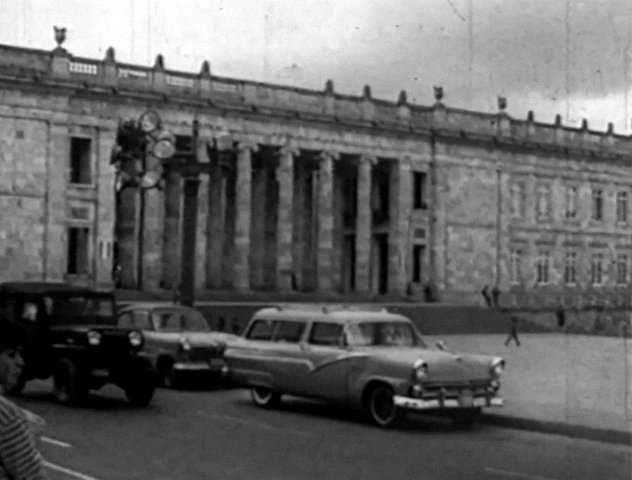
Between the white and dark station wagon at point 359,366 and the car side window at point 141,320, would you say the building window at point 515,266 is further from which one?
the white and dark station wagon at point 359,366

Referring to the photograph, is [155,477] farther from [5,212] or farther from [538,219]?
[538,219]

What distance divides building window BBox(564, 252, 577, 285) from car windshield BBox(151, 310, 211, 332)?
4857 centimetres

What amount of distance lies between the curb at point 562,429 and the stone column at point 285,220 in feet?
121

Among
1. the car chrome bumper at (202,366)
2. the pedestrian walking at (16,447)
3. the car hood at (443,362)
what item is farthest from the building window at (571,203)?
the pedestrian walking at (16,447)

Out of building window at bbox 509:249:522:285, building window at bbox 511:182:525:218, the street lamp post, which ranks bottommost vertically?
building window at bbox 509:249:522:285

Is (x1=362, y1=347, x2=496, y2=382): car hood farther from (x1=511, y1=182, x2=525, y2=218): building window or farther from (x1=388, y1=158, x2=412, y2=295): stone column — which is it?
(x1=511, y1=182, x2=525, y2=218): building window

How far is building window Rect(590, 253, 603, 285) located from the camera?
6994 centimetres

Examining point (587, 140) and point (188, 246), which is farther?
point (587, 140)

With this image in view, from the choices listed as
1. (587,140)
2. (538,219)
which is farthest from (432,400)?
(587,140)

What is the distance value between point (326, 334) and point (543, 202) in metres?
51.7

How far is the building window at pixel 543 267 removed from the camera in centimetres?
6688

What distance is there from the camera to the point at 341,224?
201ft

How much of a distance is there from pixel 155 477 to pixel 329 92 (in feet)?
154

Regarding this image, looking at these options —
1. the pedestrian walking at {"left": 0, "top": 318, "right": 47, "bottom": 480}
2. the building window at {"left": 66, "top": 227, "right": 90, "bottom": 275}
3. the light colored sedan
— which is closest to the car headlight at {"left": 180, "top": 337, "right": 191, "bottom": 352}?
the light colored sedan
